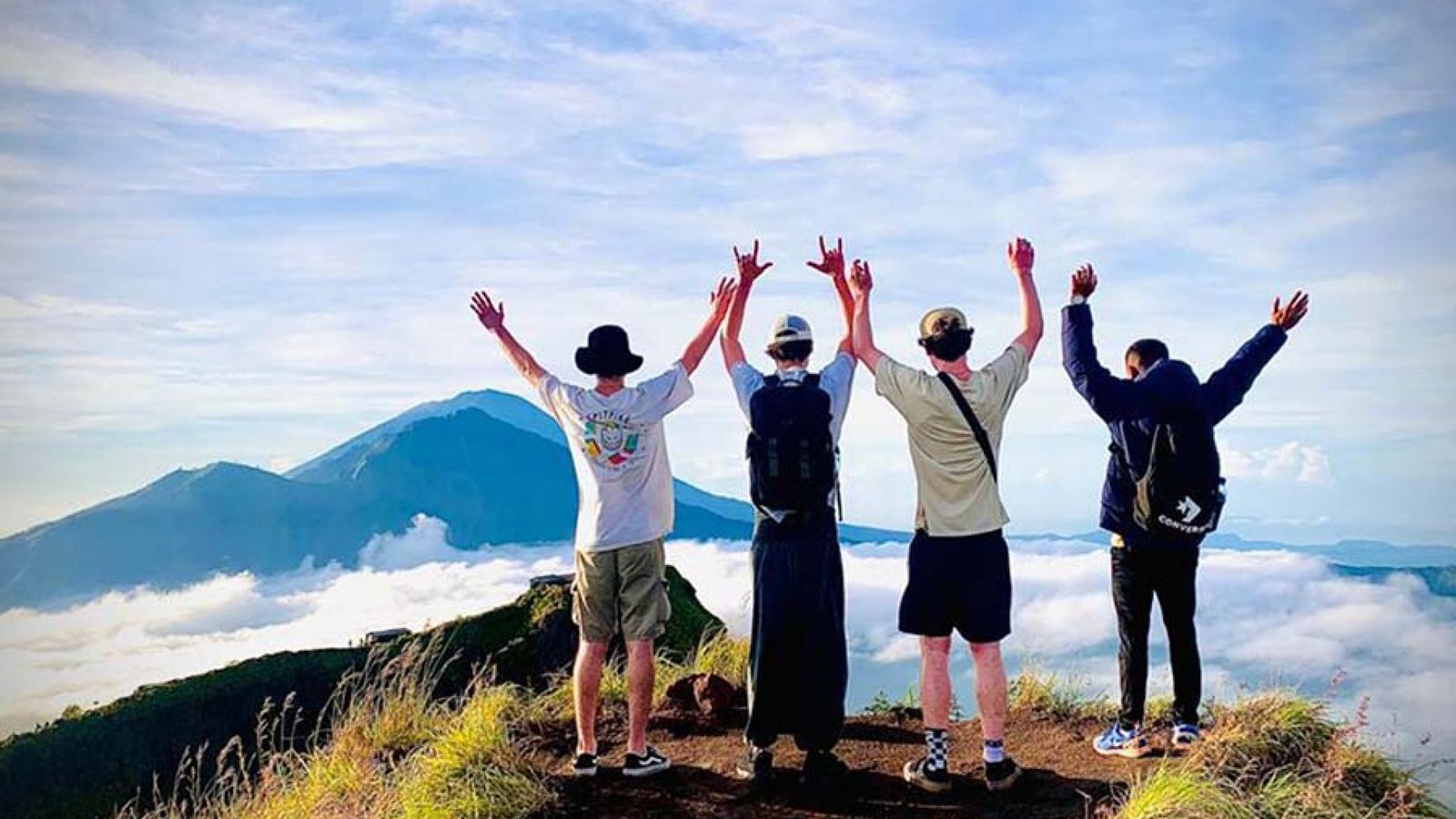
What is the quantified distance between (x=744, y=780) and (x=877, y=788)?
876 millimetres

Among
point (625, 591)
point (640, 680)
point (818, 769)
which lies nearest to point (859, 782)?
point (818, 769)

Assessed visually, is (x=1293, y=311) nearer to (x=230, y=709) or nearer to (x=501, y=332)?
(x=501, y=332)

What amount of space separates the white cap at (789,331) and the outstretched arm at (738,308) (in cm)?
38

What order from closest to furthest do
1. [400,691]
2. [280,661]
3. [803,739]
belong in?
[803,739], [400,691], [280,661]

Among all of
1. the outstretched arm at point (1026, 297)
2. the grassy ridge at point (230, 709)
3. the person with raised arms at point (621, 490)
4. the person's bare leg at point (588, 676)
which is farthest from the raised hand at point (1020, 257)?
the grassy ridge at point (230, 709)

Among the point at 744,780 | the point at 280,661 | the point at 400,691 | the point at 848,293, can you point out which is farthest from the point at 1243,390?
the point at 280,661

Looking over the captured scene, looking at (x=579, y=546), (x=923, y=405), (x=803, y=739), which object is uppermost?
(x=923, y=405)

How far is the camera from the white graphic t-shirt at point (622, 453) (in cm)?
812

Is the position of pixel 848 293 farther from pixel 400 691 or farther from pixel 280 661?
pixel 280 661

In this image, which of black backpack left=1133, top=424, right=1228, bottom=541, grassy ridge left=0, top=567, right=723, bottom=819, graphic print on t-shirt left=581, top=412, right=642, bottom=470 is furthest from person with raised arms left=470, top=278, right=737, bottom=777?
grassy ridge left=0, top=567, right=723, bottom=819

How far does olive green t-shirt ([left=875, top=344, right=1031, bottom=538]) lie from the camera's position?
775 cm

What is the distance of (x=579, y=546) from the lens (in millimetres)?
8344

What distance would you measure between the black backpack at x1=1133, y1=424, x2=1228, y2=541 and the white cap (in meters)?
2.34

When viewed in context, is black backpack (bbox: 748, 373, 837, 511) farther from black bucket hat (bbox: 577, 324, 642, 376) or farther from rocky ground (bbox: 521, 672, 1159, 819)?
rocky ground (bbox: 521, 672, 1159, 819)
